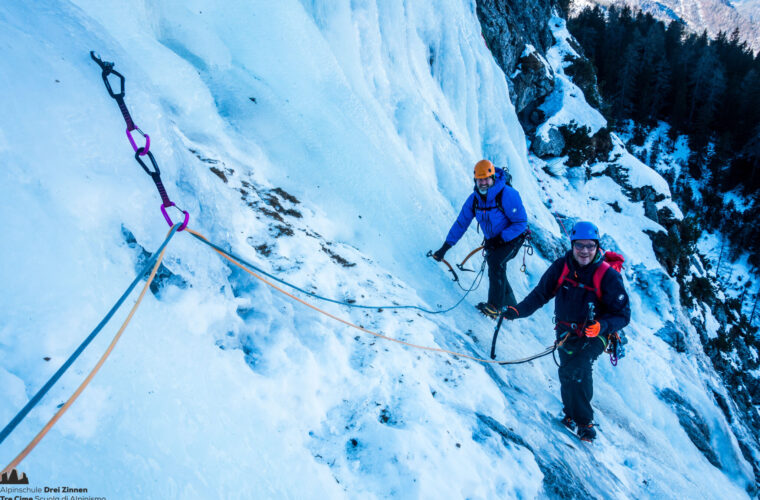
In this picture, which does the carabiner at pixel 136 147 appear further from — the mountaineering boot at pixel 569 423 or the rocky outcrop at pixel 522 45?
the rocky outcrop at pixel 522 45

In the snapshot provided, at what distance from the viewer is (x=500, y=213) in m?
4.93

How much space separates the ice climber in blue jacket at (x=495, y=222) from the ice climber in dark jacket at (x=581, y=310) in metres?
0.99

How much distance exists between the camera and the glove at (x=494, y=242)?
510 centimetres

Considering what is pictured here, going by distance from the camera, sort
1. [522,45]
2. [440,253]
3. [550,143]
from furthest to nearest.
Answer: 1. [550,143]
2. [522,45]
3. [440,253]

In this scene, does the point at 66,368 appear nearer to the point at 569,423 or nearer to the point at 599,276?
the point at 599,276

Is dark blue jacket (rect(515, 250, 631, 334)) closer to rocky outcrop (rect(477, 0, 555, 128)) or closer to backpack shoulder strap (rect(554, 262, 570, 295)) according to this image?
backpack shoulder strap (rect(554, 262, 570, 295))

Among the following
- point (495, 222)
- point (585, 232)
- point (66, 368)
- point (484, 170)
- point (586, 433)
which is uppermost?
point (484, 170)

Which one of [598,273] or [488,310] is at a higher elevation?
[598,273]

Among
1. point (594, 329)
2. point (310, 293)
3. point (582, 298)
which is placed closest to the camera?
point (310, 293)

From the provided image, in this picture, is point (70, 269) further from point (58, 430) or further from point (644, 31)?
point (644, 31)

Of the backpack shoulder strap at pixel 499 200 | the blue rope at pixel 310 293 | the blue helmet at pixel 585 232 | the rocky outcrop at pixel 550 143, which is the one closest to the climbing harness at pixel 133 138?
the blue rope at pixel 310 293

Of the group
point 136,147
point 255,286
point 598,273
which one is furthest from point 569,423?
point 136,147

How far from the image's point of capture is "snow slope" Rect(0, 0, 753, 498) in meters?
1.83

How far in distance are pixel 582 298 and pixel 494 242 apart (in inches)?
61.7
